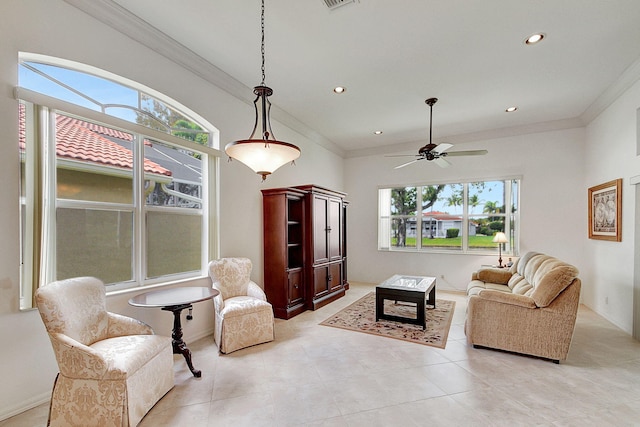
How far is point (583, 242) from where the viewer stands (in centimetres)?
493

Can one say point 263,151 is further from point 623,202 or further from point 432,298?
point 623,202

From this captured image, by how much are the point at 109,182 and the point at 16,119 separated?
2.58 feet

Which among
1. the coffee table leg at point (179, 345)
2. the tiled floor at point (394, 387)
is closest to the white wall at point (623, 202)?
the tiled floor at point (394, 387)

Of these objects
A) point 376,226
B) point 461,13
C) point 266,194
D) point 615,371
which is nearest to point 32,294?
point 266,194

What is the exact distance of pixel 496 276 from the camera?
4480mm

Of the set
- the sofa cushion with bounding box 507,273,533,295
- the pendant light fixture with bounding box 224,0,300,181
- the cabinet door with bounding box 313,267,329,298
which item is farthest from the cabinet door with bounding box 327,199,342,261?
the pendant light fixture with bounding box 224,0,300,181

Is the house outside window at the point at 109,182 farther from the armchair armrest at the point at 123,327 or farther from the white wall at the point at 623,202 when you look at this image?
the white wall at the point at 623,202

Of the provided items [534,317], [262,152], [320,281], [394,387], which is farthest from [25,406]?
[534,317]

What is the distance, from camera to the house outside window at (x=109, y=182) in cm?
218

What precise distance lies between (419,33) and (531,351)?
10.9 feet

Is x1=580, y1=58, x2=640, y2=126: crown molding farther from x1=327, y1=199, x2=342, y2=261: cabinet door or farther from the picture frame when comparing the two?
x1=327, y1=199, x2=342, y2=261: cabinet door

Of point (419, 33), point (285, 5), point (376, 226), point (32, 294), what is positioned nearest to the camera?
point (32, 294)

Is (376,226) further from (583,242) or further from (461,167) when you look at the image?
(583,242)

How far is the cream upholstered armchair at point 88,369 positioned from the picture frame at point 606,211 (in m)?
5.56
